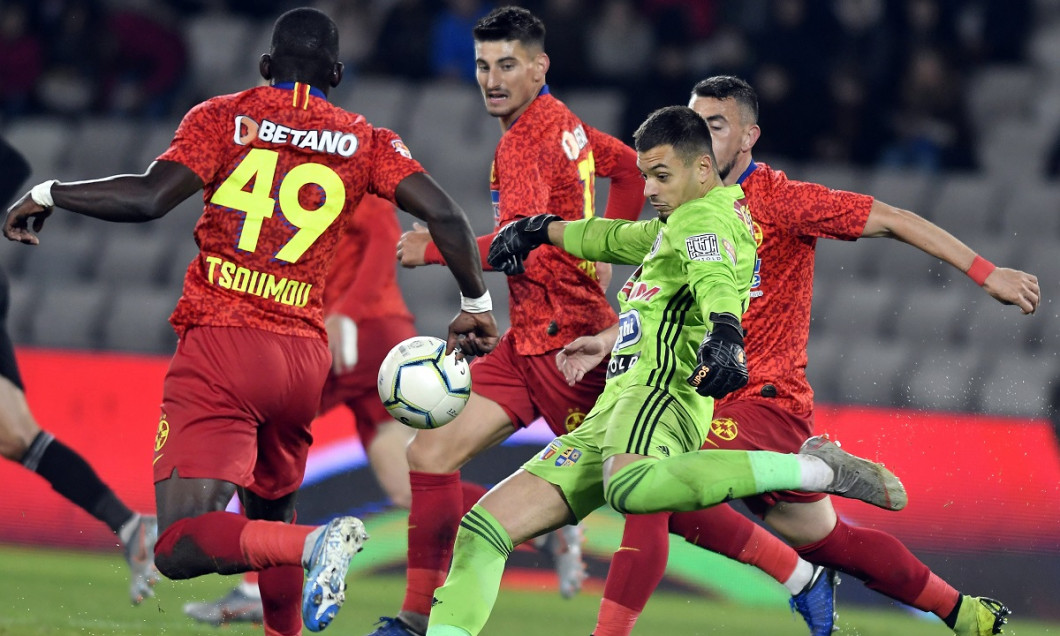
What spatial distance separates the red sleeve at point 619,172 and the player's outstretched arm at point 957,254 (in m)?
1.16

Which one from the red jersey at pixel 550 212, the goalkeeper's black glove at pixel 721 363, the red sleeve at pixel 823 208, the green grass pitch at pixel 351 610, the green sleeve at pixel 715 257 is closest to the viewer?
the goalkeeper's black glove at pixel 721 363

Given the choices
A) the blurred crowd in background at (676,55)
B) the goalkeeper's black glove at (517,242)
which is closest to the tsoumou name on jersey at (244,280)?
the goalkeeper's black glove at (517,242)

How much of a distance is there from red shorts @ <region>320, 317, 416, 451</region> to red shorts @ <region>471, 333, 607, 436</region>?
1.38m

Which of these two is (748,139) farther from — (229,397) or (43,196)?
(43,196)

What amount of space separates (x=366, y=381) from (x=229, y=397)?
86.8 inches

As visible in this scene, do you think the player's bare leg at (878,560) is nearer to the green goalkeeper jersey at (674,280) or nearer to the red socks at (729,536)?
the red socks at (729,536)

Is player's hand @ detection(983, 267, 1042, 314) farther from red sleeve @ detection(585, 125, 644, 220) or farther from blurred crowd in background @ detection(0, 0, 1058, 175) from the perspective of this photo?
blurred crowd in background @ detection(0, 0, 1058, 175)

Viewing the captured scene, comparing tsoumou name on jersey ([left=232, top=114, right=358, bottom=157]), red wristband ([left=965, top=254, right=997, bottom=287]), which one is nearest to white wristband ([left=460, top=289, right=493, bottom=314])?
tsoumou name on jersey ([left=232, top=114, right=358, bottom=157])

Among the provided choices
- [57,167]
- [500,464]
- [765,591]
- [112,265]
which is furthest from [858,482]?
[57,167]

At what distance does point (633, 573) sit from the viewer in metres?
5.08

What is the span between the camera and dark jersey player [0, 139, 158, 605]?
697 centimetres

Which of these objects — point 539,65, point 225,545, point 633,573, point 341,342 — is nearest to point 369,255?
point 341,342

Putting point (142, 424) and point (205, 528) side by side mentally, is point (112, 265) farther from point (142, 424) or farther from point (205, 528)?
point (205, 528)

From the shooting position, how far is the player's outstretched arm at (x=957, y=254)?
5.20 metres
